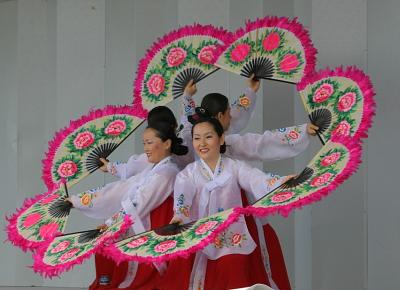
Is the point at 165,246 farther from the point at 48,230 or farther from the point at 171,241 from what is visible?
the point at 48,230

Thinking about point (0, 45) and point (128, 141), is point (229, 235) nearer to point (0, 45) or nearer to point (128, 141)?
point (128, 141)

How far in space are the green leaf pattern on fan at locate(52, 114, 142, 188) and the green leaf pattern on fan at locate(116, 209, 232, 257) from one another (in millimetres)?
730

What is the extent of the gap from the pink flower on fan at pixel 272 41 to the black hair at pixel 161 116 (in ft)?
1.91

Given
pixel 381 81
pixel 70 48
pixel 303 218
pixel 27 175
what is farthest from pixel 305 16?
pixel 27 175

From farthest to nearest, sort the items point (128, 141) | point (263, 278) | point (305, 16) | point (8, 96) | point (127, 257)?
1. point (8, 96)
2. point (128, 141)
3. point (305, 16)
4. point (263, 278)
5. point (127, 257)

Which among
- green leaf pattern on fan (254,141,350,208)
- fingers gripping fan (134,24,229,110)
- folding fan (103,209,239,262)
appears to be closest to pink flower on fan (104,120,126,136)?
fingers gripping fan (134,24,229,110)

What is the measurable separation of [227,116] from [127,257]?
1.02 metres

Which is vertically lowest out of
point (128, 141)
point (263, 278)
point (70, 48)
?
point (263, 278)

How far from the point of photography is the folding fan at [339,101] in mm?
4121

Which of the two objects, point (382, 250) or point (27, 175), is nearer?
point (382, 250)

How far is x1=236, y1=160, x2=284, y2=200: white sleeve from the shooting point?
4172mm

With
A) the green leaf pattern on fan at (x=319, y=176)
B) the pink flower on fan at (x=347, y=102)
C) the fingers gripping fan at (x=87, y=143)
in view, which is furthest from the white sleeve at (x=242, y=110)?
the green leaf pattern on fan at (x=319, y=176)

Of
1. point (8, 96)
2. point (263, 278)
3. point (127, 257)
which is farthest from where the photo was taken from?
point (8, 96)

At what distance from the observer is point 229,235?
4141mm
